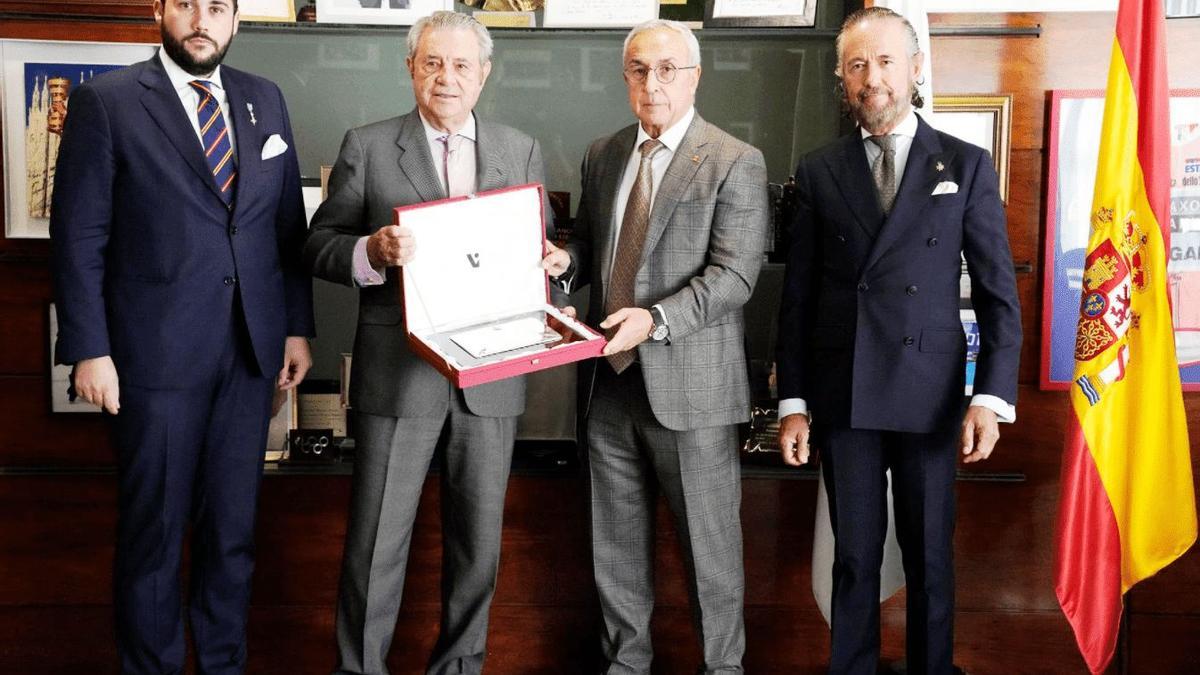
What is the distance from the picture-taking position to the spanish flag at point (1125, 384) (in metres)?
2.28

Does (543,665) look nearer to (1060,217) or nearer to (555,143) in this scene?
(555,143)

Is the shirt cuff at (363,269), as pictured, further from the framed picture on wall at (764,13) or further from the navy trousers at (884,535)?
the framed picture on wall at (764,13)

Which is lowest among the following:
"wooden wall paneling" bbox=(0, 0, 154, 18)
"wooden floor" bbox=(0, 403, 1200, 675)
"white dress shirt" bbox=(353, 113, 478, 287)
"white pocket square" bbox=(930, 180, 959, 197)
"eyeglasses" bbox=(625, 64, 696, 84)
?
"wooden floor" bbox=(0, 403, 1200, 675)

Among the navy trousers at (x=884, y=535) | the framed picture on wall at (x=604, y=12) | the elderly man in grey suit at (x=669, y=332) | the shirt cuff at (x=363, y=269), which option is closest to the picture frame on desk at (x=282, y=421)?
the shirt cuff at (x=363, y=269)

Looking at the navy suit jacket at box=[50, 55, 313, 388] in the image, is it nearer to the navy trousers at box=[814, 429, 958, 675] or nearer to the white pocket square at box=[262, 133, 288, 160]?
the white pocket square at box=[262, 133, 288, 160]

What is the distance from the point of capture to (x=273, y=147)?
2.25 meters

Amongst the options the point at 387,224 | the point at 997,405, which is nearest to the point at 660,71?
the point at 387,224

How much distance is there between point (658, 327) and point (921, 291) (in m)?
0.54

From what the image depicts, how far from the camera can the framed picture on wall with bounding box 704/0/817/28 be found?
109 inches

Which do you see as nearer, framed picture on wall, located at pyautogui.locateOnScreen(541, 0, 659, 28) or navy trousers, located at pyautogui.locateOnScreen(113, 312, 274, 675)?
navy trousers, located at pyautogui.locateOnScreen(113, 312, 274, 675)

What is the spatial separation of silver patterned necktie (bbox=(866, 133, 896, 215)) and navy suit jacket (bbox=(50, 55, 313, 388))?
133 centimetres

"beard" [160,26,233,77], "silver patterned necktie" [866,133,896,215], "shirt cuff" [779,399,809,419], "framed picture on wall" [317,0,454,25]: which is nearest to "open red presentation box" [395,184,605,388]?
"shirt cuff" [779,399,809,419]

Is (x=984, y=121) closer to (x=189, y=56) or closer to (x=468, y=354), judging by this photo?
(x=468, y=354)

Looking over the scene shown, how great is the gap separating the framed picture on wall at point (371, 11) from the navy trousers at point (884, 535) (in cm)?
162
